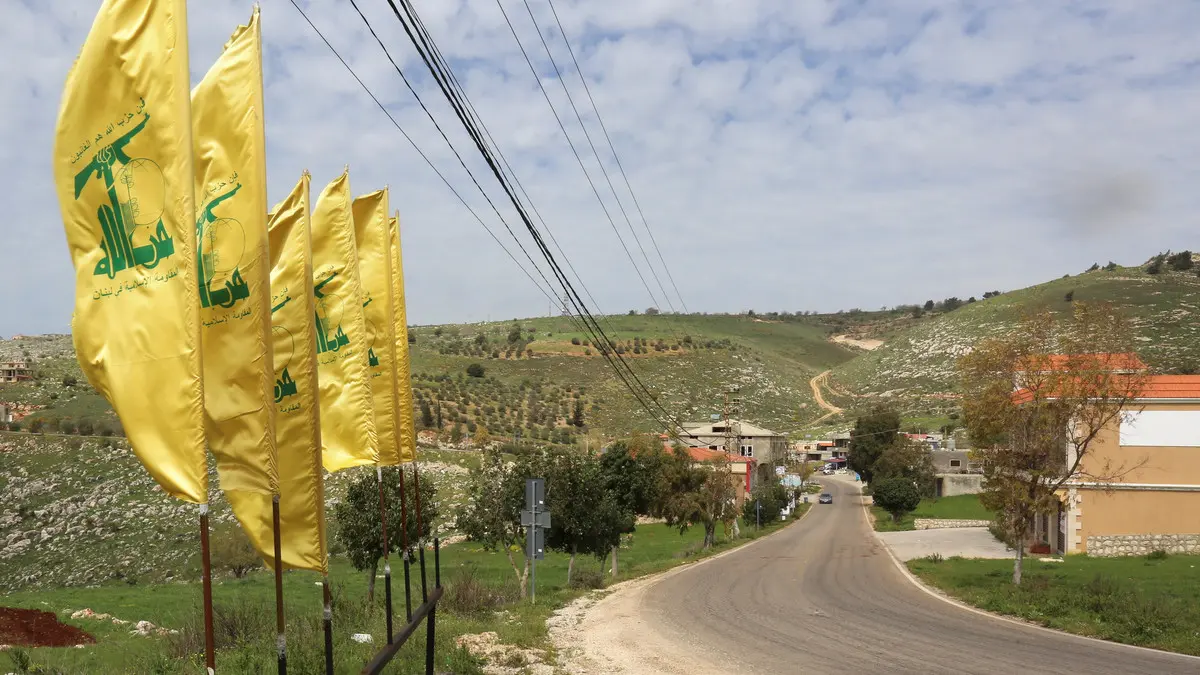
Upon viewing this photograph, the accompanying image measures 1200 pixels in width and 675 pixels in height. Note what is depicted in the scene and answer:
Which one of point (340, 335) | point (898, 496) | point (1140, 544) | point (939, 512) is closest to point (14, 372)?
point (898, 496)

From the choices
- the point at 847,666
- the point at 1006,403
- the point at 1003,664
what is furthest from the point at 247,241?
the point at 1006,403

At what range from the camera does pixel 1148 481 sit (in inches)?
1427

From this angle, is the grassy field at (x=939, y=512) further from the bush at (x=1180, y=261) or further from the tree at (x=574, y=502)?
the bush at (x=1180, y=261)

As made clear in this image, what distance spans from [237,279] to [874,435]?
80.7 m

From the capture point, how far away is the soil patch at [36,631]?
2306 cm

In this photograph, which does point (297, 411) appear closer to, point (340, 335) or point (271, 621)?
point (340, 335)

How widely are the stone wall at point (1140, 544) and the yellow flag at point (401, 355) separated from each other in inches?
1321

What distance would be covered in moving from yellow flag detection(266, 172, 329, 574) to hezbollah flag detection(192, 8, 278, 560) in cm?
62

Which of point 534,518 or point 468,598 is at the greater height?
point 534,518

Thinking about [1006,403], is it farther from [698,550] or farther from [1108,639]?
[698,550]

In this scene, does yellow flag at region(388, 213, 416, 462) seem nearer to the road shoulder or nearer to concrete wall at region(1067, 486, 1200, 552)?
the road shoulder

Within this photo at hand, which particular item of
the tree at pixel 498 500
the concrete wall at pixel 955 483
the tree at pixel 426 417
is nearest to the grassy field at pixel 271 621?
the tree at pixel 498 500

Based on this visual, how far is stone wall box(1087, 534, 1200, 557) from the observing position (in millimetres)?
36188

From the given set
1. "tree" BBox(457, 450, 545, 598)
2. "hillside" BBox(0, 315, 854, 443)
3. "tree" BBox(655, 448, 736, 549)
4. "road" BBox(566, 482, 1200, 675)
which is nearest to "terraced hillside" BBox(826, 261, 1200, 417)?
"hillside" BBox(0, 315, 854, 443)
